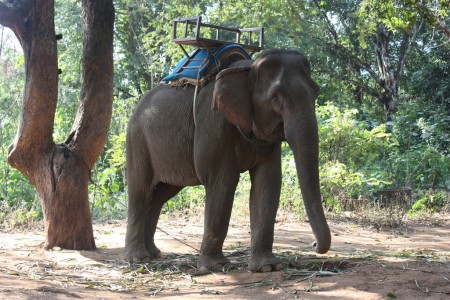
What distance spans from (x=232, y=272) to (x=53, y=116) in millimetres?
3434

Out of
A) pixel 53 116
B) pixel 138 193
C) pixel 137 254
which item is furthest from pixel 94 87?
pixel 137 254

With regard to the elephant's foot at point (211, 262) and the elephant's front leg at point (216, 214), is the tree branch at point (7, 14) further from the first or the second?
the elephant's foot at point (211, 262)

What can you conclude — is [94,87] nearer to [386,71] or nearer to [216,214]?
[216,214]

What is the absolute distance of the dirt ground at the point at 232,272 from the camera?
5.21m

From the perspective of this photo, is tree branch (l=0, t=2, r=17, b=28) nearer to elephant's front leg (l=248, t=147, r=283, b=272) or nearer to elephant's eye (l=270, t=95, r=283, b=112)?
elephant's front leg (l=248, t=147, r=283, b=272)

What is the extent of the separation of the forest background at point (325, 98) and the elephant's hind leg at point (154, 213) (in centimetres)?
324

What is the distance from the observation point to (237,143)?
21.3 feet

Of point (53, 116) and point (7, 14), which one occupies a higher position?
point (7, 14)

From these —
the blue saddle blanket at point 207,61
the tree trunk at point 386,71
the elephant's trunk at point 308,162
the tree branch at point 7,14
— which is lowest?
the elephant's trunk at point 308,162

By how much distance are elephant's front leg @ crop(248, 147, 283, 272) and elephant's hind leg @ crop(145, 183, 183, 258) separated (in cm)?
157

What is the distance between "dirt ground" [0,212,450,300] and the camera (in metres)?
5.21

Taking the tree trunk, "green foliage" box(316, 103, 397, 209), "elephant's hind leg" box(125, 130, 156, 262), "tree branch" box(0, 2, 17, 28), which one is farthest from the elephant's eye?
the tree trunk

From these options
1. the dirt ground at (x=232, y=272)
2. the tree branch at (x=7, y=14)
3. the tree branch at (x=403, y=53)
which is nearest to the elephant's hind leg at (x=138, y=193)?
the dirt ground at (x=232, y=272)

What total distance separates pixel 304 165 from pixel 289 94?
66cm
